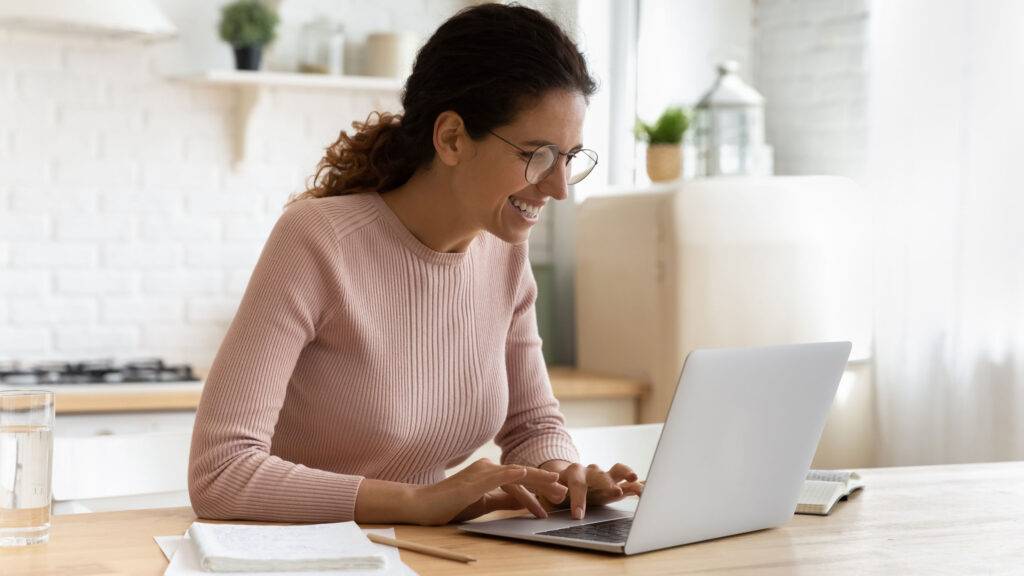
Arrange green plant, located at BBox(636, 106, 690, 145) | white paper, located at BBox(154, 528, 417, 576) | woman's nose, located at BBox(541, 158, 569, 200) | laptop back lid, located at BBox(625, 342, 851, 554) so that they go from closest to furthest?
white paper, located at BBox(154, 528, 417, 576), laptop back lid, located at BBox(625, 342, 851, 554), woman's nose, located at BBox(541, 158, 569, 200), green plant, located at BBox(636, 106, 690, 145)

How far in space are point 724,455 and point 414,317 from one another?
21.2 inches

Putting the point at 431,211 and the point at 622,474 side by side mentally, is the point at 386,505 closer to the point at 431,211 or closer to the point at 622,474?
the point at 622,474

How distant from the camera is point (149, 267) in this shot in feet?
11.8

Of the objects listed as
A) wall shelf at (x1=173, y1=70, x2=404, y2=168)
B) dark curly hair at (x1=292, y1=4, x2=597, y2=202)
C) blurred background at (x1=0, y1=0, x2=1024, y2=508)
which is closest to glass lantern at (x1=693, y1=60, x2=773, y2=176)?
blurred background at (x1=0, y1=0, x2=1024, y2=508)

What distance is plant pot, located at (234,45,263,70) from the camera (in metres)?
3.51

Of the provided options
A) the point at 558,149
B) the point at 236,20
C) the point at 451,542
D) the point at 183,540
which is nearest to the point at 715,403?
the point at 451,542

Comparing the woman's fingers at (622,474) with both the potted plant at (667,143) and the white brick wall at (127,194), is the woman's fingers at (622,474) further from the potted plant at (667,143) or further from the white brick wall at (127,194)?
the white brick wall at (127,194)

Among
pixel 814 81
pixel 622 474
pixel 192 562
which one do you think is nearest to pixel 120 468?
pixel 192 562

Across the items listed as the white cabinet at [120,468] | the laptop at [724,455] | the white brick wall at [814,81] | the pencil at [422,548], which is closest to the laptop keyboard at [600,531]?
the laptop at [724,455]

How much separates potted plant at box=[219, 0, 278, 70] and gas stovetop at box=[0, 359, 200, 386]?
0.87 metres

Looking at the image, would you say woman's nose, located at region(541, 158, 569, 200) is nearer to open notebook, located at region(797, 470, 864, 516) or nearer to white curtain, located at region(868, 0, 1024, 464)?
open notebook, located at region(797, 470, 864, 516)

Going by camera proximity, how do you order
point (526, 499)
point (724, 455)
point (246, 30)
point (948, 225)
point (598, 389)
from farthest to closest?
point (246, 30) < point (598, 389) < point (948, 225) < point (526, 499) < point (724, 455)

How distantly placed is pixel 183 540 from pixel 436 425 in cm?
47

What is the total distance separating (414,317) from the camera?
69.9 inches
